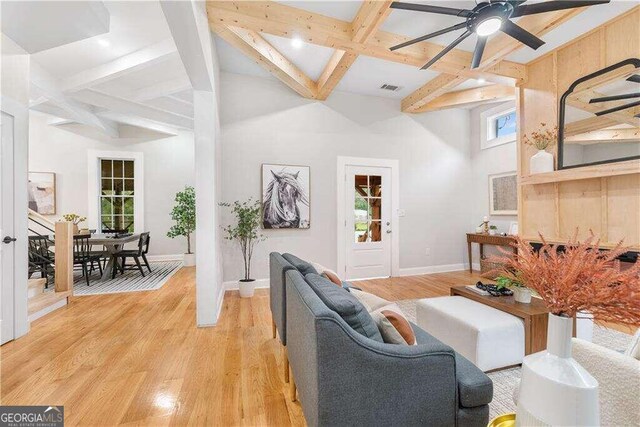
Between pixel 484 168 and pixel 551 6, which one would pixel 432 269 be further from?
pixel 551 6

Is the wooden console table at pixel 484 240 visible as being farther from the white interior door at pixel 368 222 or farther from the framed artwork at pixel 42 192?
the framed artwork at pixel 42 192

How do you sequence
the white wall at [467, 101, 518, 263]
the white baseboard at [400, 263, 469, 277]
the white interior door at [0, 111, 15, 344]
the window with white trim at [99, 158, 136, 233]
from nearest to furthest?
the white interior door at [0, 111, 15, 344], the white wall at [467, 101, 518, 263], the white baseboard at [400, 263, 469, 277], the window with white trim at [99, 158, 136, 233]

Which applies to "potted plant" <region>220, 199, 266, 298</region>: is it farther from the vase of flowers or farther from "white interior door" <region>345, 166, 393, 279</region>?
the vase of flowers

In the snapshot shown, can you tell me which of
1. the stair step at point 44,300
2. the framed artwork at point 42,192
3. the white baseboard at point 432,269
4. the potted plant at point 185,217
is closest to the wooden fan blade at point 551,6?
the white baseboard at point 432,269

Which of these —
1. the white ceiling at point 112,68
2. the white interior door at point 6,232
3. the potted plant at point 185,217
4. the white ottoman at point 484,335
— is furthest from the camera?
the potted plant at point 185,217

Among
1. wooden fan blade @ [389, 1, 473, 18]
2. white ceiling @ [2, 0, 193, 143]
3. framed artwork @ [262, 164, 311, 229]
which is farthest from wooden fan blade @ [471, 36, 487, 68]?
white ceiling @ [2, 0, 193, 143]

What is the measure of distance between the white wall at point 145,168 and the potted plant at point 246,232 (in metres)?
3.53

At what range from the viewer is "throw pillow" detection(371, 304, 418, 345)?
1.29 metres

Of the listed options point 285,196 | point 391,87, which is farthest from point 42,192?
point 391,87

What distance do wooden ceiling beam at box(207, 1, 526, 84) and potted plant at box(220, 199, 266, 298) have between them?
2309mm

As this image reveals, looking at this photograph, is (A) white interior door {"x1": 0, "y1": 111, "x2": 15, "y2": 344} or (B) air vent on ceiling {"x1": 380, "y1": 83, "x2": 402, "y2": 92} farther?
(B) air vent on ceiling {"x1": 380, "y1": 83, "x2": 402, "y2": 92}

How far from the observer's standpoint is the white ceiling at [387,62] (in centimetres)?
295

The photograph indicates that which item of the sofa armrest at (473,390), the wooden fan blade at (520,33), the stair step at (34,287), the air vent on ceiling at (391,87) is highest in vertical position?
the air vent on ceiling at (391,87)

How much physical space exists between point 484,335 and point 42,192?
8.58 meters
